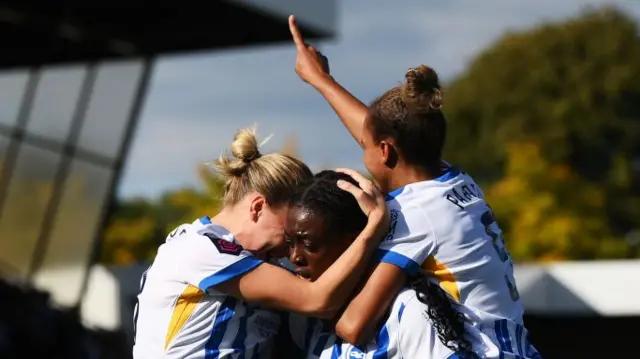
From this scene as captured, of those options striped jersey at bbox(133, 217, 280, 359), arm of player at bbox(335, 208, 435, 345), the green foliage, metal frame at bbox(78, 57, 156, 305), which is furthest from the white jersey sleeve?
the green foliage

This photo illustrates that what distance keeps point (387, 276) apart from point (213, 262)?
557 millimetres

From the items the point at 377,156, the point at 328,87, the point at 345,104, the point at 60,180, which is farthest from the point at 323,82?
the point at 60,180

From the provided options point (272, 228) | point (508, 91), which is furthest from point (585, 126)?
point (272, 228)

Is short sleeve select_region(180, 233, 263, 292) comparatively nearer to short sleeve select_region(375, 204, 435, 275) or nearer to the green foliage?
short sleeve select_region(375, 204, 435, 275)

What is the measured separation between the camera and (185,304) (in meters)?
3.67

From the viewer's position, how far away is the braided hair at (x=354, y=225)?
3389 mm

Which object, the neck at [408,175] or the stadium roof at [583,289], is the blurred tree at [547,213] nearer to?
the stadium roof at [583,289]

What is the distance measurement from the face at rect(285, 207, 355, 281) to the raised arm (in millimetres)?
48

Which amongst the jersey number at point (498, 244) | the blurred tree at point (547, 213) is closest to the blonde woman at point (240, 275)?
the jersey number at point (498, 244)

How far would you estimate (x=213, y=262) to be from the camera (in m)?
3.61

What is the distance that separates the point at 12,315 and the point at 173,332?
11.6 m

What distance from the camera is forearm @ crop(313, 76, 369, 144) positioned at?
3746mm

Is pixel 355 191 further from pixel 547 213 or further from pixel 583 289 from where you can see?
pixel 547 213

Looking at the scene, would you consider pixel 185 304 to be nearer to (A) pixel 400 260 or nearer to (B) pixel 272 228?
(B) pixel 272 228
